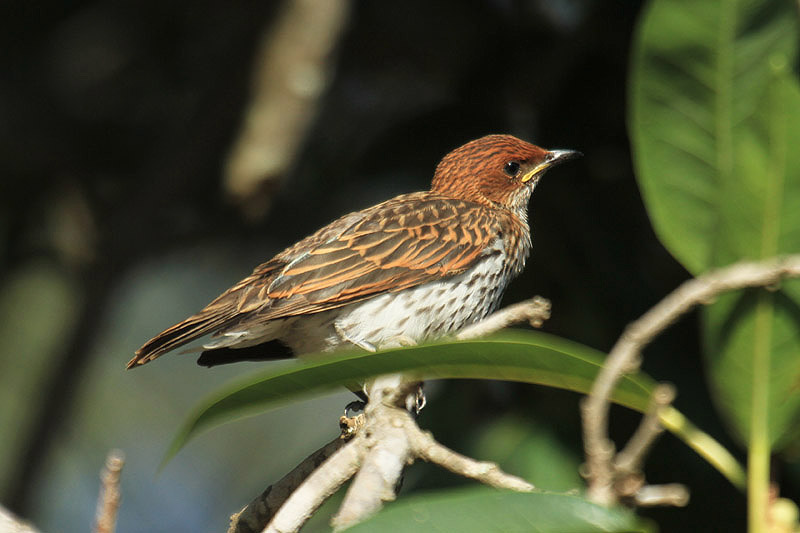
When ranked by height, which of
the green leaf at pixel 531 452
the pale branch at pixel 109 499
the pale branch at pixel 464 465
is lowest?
the pale branch at pixel 109 499

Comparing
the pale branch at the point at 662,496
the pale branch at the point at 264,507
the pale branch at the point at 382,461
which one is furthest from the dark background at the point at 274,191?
the pale branch at the point at 662,496

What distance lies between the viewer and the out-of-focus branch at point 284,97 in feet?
16.7

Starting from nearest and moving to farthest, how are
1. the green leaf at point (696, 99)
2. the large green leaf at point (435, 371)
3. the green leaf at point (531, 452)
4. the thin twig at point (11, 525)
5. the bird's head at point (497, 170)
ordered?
1. the large green leaf at point (435, 371)
2. the thin twig at point (11, 525)
3. the green leaf at point (696, 99)
4. the green leaf at point (531, 452)
5. the bird's head at point (497, 170)

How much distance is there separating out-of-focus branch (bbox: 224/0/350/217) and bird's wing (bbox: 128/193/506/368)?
99cm

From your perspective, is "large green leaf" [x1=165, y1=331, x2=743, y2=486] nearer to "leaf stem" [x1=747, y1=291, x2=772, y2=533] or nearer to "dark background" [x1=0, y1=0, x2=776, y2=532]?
"leaf stem" [x1=747, y1=291, x2=772, y2=533]

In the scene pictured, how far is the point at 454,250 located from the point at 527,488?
203cm

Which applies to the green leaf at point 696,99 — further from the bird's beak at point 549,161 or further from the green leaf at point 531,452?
the green leaf at point 531,452

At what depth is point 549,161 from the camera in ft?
15.2

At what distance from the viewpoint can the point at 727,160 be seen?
2.48 metres

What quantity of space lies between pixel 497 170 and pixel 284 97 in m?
1.11

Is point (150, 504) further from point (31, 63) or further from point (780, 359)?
point (780, 359)

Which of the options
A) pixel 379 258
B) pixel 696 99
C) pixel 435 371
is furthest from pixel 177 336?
pixel 696 99

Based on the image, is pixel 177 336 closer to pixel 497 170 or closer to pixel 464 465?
pixel 464 465

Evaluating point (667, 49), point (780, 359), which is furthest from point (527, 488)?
point (667, 49)
